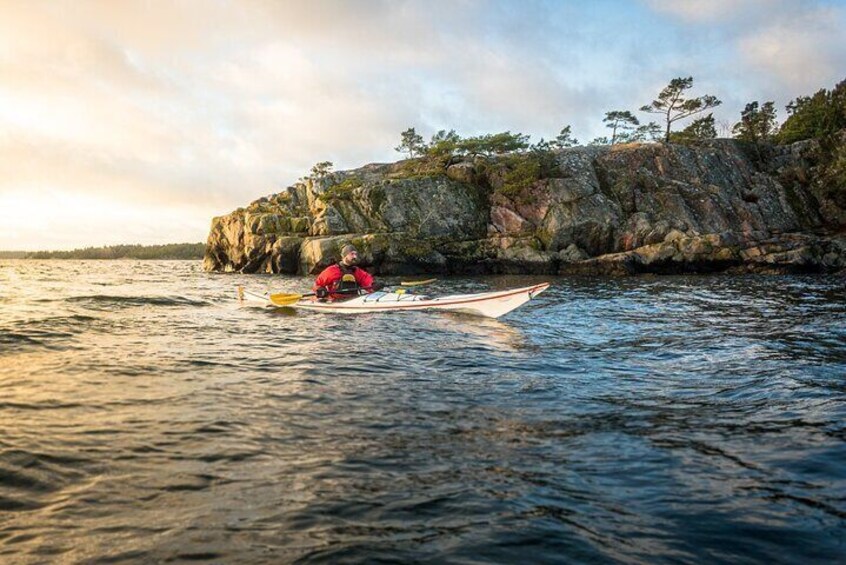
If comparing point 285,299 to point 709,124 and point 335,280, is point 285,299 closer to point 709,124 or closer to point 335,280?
point 335,280

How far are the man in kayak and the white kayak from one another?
321mm

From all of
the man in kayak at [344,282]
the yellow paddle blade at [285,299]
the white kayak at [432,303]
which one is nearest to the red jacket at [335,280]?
the man in kayak at [344,282]

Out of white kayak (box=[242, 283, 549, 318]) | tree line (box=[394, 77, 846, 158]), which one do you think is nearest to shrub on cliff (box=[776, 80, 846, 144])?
tree line (box=[394, 77, 846, 158])

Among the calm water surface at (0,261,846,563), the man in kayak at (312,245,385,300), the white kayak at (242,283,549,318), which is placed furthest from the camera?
the man in kayak at (312,245,385,300)

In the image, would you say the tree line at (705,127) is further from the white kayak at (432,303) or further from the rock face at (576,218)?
the white kayak at (432,303)

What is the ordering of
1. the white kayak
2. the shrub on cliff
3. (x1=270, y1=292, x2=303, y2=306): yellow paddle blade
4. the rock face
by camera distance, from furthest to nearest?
the shrub on cliff → the rock face → (x1=270, y1=292, x2=303, y2=306): yellow paddle blade → the white kayak

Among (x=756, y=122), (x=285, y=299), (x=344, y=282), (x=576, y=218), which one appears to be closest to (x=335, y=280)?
(x=344, y=282)

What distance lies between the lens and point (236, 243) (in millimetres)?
47906

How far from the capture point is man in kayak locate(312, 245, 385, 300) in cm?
1577

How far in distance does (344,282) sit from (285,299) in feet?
6.70

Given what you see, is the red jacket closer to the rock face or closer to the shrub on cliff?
the rock face

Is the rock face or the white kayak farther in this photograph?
the rock face

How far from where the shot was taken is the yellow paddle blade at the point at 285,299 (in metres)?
16.2

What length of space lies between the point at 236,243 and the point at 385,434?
46.3 m
